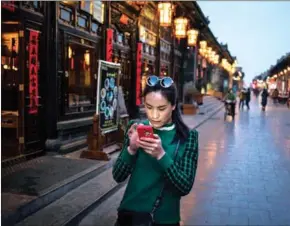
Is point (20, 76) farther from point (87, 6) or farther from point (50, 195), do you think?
point (87, 6)

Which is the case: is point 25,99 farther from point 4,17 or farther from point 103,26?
point 103,26

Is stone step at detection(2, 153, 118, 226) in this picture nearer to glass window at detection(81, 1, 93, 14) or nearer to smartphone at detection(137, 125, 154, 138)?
smartphone at detection(137, 125, 154, 138)

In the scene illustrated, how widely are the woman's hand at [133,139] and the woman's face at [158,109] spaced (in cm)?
13

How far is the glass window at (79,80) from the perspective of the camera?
10023mm

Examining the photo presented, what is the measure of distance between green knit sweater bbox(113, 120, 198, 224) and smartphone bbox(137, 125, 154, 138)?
21 cm

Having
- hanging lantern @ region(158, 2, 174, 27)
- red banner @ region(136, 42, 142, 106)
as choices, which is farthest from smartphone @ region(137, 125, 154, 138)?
hanging lantern @ region(158, 2, 174, 27)

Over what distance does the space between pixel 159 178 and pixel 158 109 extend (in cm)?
41

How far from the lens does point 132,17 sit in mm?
15453

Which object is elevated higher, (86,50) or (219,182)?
(86,50)

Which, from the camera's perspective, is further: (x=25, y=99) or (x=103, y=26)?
(x=103, y=26)

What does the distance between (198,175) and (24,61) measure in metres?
4.29

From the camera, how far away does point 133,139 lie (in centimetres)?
227

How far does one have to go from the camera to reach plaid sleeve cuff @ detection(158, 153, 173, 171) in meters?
2.23

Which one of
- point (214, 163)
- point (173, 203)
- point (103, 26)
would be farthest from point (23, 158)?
point (173, 203)
